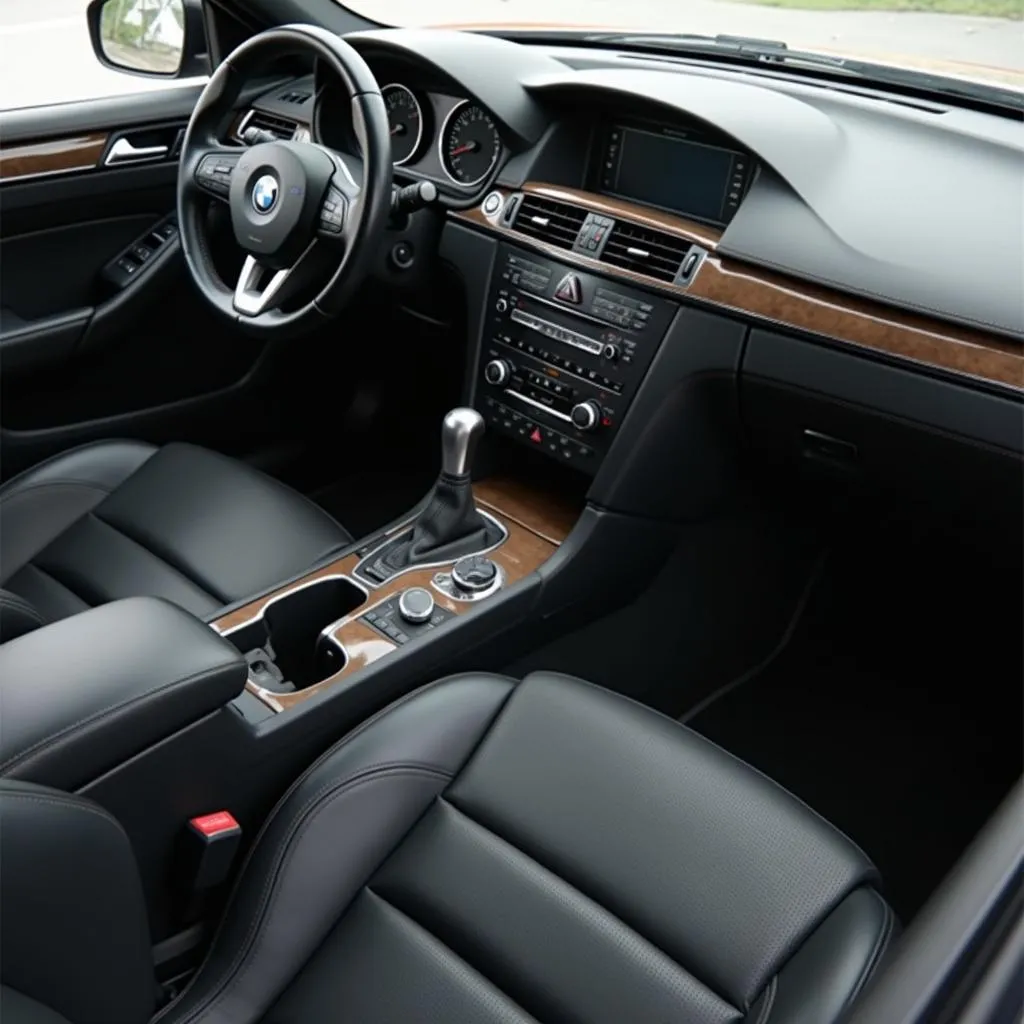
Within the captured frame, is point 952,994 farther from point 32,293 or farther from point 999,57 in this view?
point 32,293

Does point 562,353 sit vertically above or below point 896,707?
above

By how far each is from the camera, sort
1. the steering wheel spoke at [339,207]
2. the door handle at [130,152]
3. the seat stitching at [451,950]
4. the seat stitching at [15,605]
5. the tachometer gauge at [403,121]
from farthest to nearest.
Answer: the door handle at [130,152], the tachometer gauge at [403,121], the steering wheel spoke at [339,207], the seat stitching at [15,605], the seat stitching at [451,950]

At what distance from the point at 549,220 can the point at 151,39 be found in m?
1.11

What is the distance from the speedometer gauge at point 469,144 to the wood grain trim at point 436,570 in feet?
1.57

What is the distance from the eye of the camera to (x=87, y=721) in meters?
0.99

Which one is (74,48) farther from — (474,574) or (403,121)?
(474,574)

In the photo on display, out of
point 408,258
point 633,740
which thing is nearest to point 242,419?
point 408,258

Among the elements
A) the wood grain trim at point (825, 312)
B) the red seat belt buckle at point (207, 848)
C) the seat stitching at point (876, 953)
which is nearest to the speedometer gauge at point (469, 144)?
the wood grain trim at point (825, 312)

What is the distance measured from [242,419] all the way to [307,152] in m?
0.91

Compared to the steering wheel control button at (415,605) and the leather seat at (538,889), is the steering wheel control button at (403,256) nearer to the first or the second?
the steering wheel control button at (415,605)

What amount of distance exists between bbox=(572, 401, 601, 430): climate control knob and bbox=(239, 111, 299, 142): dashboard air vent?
76 cm

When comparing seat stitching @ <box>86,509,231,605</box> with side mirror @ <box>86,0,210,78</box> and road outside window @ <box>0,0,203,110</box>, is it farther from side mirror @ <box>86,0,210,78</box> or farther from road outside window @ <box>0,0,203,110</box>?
side mirror @ <box>86,0,210,78</box>

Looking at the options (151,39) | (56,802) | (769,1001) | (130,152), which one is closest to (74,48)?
(151,39)

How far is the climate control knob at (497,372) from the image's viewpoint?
1.77 meters
